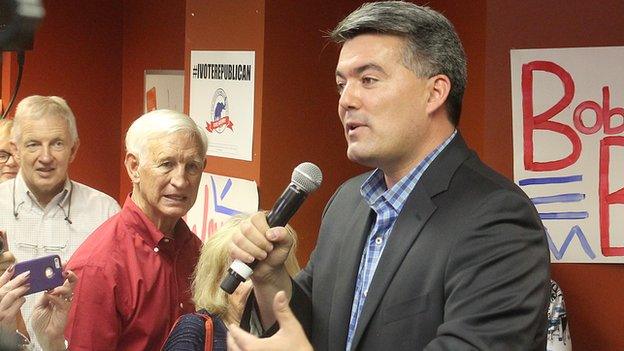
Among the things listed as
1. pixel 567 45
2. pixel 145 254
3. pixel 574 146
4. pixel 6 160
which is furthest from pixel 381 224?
pixel 6 160

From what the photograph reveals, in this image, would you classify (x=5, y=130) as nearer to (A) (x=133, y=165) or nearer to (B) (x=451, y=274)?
(A) (x=133, y=165)

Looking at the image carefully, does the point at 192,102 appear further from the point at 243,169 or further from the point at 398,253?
the point at 398,253

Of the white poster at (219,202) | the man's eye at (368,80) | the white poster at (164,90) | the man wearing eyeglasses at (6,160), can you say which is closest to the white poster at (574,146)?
the white poster at (219,202)

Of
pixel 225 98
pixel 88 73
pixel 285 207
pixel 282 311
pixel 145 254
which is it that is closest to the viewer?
pixel 282 311

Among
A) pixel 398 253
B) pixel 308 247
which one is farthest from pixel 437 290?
pixel 308 247

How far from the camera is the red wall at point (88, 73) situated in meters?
6.90

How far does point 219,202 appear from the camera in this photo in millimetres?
4359

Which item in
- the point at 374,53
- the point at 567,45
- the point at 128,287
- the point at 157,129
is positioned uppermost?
the point at 567,45

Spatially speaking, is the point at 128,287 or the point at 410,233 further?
the point at 128,287

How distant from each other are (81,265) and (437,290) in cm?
122

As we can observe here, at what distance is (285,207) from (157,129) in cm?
115

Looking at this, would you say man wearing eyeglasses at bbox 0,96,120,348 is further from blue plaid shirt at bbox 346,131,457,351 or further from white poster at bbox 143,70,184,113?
white poster at bbox 143,70,184,113

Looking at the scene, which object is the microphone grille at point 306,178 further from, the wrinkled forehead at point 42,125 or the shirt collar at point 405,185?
the wrinkled forehead at point 42,125

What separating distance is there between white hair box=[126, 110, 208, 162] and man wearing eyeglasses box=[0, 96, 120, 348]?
895 mm
